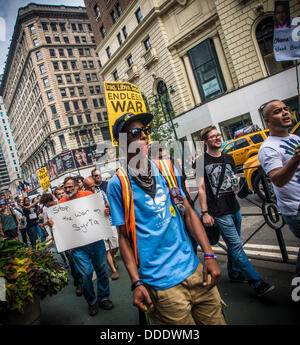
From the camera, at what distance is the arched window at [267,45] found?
16547 mm

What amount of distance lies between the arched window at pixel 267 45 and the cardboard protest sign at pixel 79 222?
703 inches

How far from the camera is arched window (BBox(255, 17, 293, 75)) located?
16.5 m

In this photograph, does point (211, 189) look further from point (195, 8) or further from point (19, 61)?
point (19, 61)

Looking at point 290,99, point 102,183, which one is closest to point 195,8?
point 290,99

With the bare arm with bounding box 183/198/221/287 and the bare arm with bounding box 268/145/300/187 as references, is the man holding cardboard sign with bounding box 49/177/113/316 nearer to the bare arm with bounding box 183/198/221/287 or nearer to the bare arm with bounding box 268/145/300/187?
the bare arm with bounding box 183/198/221/287

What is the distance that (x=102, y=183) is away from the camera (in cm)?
568

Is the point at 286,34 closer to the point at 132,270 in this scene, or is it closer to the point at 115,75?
the point at 132,270

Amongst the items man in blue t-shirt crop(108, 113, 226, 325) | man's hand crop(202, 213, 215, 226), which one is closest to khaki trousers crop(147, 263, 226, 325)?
man in blue t-shirt crop(108, 113, 226, 325)

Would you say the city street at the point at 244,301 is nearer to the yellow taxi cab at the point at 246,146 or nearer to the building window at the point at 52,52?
the yellow taxi cab at the point at 246,146

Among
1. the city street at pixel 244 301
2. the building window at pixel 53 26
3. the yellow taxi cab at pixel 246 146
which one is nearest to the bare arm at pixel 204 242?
the city street at pixel 244 301

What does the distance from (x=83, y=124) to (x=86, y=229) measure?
4975 centimetres

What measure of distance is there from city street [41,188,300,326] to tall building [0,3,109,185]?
139 ft

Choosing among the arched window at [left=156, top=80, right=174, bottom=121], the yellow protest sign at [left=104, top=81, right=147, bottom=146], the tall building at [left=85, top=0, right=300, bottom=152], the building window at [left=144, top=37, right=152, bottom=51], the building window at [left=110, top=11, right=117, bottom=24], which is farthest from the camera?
the building window at [left=110, top=11, right=117, bottom=24]

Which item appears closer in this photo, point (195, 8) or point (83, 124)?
point (195, 8)
